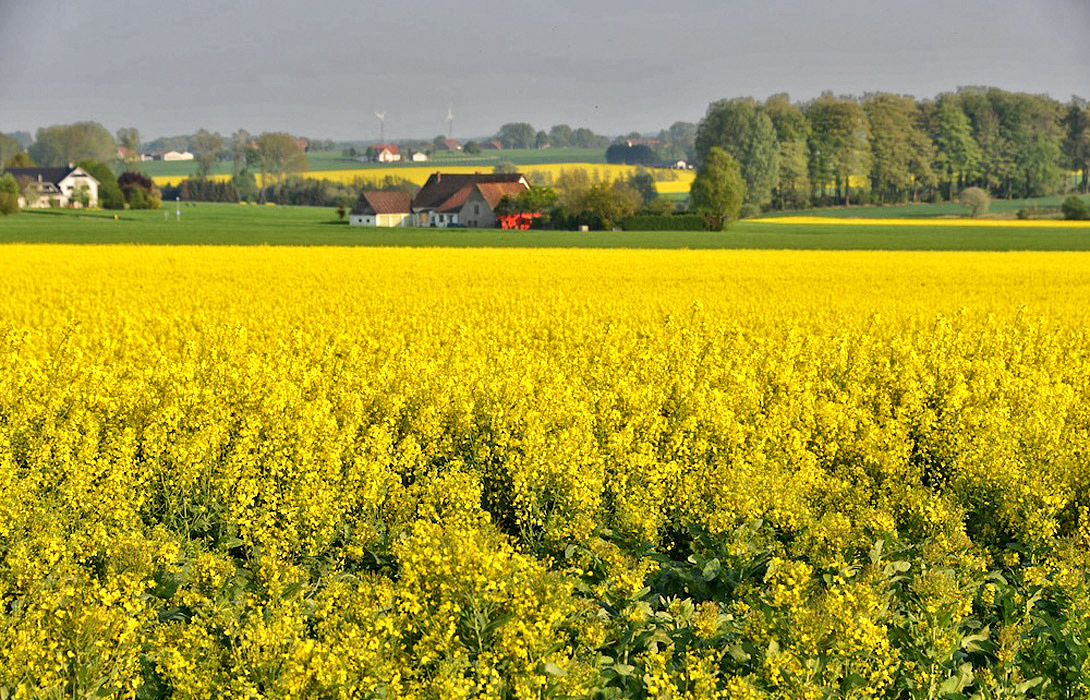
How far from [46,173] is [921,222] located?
134807 mm

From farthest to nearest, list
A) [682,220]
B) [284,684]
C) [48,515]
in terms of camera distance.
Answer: [682,220], [48,515], [284,684]

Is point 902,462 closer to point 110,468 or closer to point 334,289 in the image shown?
point 110,468

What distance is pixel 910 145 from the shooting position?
459 feet

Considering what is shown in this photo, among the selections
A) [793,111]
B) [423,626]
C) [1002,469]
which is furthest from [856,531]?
[793,111]

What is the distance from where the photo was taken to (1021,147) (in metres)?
138

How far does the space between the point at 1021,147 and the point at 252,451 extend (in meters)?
148

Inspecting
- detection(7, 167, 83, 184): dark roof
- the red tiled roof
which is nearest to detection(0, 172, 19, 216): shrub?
detection(7, 167, 83, 184): dark roof

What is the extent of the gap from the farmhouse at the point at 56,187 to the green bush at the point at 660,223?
83.9 metres

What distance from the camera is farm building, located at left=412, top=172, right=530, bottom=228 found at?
115188 mm

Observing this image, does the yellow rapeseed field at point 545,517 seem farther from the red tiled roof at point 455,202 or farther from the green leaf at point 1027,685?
the red tiled roof at point 455,202

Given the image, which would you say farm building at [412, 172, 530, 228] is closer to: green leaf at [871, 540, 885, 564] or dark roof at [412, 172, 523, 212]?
dark roof at [412, 172, 523, 212]

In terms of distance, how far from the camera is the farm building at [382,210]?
119625mm

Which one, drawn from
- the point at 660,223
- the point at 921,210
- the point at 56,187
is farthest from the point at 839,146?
the point at 56,187

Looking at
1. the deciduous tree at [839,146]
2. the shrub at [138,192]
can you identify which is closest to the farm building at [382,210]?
the shrub at [138,192]
